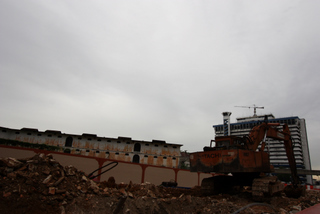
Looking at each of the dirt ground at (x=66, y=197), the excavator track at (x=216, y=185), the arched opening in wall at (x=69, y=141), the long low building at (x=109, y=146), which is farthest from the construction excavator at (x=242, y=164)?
the arched opening in wall at (x=69, y=141)

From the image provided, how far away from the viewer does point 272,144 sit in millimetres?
119562

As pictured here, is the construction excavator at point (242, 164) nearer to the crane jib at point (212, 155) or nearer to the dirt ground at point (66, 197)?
the crane jib at point (212, 155)

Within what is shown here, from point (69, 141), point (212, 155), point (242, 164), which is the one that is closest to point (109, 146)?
point (69, 141)

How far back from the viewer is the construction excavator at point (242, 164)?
35.2 feet

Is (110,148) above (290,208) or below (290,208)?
above

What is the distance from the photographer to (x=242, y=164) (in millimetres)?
10680

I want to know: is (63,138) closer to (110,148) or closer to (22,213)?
(110,148)

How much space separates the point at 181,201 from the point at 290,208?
508cm

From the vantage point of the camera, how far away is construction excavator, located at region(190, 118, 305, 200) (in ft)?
35.2

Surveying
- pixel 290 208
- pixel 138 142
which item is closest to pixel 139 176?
pixel 290 208

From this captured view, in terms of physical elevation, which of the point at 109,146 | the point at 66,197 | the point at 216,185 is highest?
the point at 109,146

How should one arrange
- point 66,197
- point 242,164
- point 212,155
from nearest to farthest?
point 66,197 < point 242,164 < point 212,155

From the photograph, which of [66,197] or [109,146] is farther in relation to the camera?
[109,146]

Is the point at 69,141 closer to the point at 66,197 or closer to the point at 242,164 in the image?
the point at 66,197
